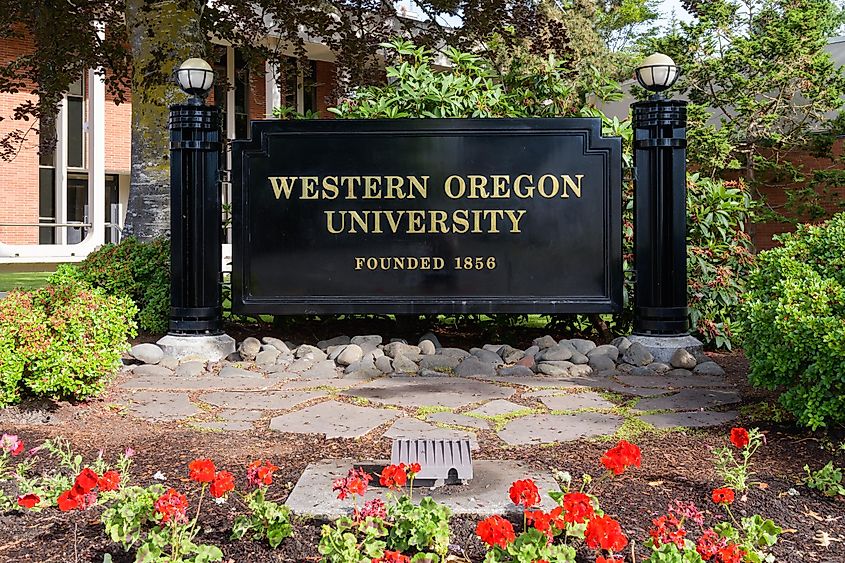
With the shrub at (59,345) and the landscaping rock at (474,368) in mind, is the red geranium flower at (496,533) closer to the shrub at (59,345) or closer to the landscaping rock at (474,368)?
the shrub at (59,345)

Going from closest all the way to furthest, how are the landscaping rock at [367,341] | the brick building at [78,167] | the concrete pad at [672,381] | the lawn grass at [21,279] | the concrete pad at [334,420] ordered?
1. the concrete pad at [334,420]
2. the concrete pad at [672,381]
3. the landscaping rock at [367,341]
4. the lawn grass at [21,279]
5. the brick building at [78,167]

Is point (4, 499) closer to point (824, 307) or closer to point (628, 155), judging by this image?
point (824, 307)

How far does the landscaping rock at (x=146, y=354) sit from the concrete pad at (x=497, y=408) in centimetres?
279

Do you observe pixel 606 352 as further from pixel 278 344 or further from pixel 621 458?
pixel 621 458

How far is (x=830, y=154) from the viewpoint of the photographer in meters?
14.2

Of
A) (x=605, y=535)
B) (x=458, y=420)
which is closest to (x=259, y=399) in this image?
(x=458, y=420)

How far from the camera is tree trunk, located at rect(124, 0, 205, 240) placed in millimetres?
8695

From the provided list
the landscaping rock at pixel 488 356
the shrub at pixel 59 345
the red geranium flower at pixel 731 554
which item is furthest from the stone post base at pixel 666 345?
the red geranium flower at pixel 731 554

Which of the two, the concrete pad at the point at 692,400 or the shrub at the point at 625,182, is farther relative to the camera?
the shrub at the point at 625,182

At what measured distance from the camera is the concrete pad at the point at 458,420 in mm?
4547

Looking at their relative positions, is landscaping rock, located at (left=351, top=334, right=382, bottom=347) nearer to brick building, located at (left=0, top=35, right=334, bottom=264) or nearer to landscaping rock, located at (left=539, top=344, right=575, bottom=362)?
landscaping rock, located at (left=539, top=344, right=575, bottom=362)

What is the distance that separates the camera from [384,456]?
12.7ft

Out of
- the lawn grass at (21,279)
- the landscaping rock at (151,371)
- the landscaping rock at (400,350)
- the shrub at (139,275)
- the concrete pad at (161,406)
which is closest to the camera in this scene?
the concrete pad at (161,406)

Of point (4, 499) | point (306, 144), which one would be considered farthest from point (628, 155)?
point (4, 499)
